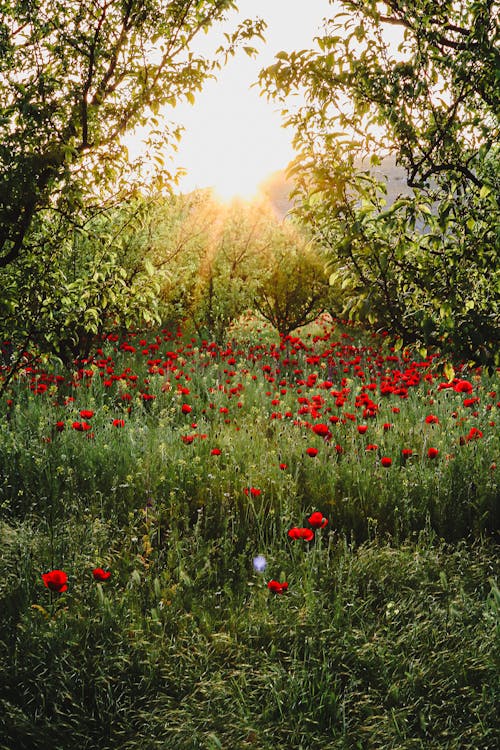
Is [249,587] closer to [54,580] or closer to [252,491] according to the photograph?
[252,491]

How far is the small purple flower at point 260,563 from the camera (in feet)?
10.9

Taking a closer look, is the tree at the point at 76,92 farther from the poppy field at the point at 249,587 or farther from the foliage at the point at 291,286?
the foliage at the point at 291,286

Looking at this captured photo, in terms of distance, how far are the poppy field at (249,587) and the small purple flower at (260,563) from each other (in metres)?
0.01

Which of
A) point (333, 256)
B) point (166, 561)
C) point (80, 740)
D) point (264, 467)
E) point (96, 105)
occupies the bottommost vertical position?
point (80, 740)

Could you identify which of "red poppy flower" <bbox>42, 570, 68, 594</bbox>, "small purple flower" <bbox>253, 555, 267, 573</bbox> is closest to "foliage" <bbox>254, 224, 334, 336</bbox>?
"small purple flower" <bbox>253, 555, 267, 573</bbox>

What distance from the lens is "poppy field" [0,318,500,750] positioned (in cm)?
244

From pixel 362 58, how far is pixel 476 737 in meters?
3.06

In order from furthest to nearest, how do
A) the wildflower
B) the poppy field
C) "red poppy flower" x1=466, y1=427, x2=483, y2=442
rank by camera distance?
1. "red poppy flower" x1=466, y1=427, x2=483, y2=442
2. the wildflower
3. the poppy field

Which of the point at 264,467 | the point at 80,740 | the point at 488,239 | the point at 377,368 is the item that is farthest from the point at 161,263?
the point at 80,740

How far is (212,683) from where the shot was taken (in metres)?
2.53

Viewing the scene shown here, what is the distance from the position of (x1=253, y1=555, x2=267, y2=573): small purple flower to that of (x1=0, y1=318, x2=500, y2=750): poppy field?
0.01m

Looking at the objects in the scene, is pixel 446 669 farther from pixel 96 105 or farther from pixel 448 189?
pixel 96 105

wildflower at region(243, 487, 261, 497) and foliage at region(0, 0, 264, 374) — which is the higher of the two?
foliage at region(0, 0, 264, 374)

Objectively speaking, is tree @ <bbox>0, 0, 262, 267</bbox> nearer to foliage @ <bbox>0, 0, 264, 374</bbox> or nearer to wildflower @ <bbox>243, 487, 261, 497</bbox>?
foliage @ <bbox>0, 0, 264, 374</bbox>
